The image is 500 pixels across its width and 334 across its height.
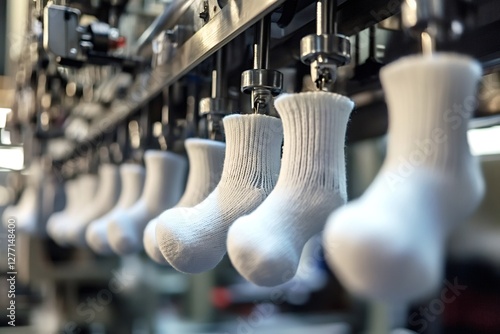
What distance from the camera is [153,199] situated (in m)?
0.54

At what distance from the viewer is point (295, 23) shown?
16.7 inches

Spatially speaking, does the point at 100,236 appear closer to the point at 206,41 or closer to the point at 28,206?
the point at 206,41

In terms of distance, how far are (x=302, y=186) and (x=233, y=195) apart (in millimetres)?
80

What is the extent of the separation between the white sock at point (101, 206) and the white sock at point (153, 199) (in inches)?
6.6

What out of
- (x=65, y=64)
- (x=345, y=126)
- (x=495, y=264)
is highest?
(x=65, y=64)

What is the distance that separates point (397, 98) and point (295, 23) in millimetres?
209

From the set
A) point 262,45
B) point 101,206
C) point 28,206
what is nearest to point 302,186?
point 262,45

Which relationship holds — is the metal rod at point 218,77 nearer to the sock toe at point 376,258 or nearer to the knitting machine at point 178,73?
the knitting machine at point 178,73

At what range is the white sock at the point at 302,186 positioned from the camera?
29 cm

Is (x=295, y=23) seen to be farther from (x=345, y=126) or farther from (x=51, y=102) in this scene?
(x=51, y=102)

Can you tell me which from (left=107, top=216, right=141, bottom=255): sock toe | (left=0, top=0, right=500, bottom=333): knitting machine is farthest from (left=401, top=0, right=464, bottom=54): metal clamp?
(left=107, top=216, right=141, bottom=255): sock toe

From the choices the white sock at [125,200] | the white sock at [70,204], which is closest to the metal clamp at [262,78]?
the white sock at [125,200]

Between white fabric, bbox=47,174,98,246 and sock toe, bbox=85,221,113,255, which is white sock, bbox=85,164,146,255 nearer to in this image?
sock toe, bbox=85,221,113,255

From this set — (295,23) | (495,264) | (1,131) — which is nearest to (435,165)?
(295,23)
